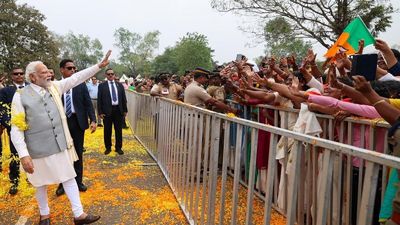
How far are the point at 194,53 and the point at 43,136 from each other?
58.7m

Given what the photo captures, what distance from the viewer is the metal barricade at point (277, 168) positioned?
72.4 inches

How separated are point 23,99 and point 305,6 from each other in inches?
696

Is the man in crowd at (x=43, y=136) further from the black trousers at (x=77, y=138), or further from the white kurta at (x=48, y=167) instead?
the black trousers at (x=77, y=138)

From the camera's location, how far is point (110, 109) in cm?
820

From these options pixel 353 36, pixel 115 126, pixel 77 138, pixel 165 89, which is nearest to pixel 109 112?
pixel 115 126

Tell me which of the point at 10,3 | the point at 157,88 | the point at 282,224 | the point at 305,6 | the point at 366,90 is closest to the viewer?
the point at 366,90

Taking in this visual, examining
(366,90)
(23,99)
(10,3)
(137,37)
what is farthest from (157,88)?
(137,37)

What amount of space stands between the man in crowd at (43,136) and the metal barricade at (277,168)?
4.64 feet

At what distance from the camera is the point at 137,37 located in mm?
110312

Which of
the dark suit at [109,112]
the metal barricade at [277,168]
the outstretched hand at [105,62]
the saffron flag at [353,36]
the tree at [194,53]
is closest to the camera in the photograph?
the metal barricade at [277,168]

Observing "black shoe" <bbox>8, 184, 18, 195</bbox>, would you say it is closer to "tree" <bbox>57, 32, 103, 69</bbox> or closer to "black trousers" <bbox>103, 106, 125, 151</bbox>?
"black trousers" <bbox>103, 106, 125, 151</bbox>

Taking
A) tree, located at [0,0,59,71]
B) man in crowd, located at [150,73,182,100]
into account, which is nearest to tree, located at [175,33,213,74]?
tree, located at [0,0,59,71]

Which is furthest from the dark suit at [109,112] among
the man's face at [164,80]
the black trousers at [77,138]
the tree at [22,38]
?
the tree at [22,38]

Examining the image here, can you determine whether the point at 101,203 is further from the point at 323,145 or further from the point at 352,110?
the point at 323,145
